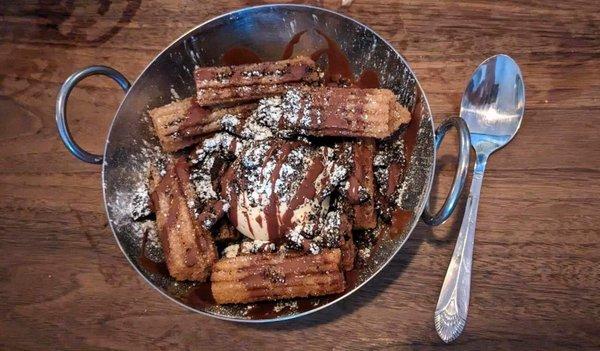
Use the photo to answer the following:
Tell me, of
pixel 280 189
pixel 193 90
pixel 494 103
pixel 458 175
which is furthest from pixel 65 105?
pixel 494 103

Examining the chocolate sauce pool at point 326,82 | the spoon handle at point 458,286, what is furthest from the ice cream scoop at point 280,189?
the spoon handle at point 458,286

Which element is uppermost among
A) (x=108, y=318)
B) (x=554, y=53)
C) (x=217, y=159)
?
(x=554, y=53)

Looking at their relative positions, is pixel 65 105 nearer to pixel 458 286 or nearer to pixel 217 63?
pixel 217 63

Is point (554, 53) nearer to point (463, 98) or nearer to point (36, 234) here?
point (463, 98)

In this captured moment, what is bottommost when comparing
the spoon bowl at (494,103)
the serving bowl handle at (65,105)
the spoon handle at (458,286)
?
the spoon handle at (458,286)

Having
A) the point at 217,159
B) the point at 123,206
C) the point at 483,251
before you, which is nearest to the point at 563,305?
the point at 483,251

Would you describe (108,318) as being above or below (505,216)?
below

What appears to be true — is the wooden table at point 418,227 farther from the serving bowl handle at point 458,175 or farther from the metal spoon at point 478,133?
the serving bowl handle at point 458,175
